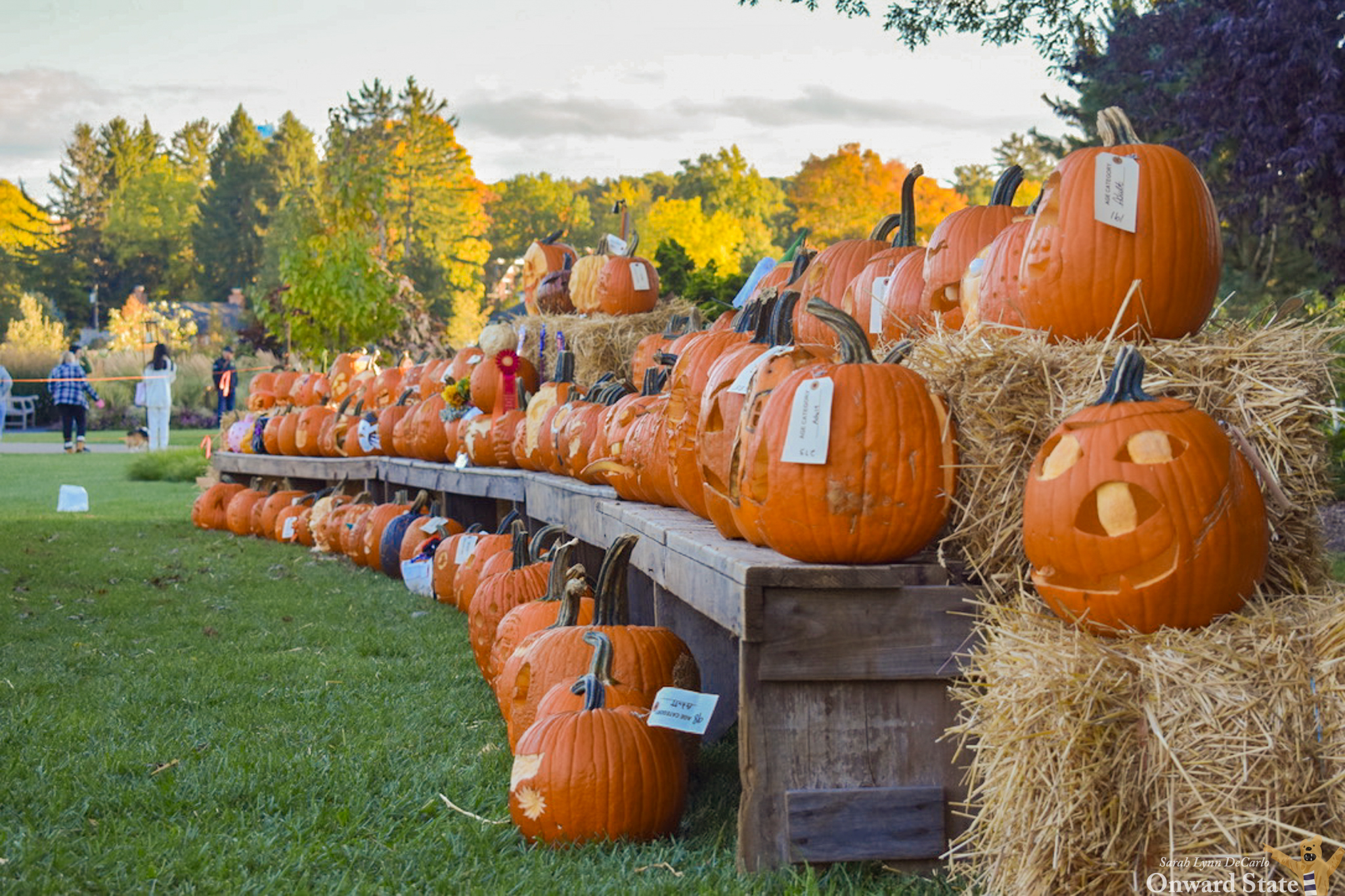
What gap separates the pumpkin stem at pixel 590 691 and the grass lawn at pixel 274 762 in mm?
338

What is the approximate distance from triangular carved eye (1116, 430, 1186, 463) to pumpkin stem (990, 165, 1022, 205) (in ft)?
4.52

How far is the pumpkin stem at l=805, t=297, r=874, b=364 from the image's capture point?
276 centimetres

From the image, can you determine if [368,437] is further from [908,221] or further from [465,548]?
[908,221]

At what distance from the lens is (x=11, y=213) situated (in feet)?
198

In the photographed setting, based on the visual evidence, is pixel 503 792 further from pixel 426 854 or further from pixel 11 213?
pixel 11 213

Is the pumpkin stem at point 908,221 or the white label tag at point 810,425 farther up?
the pumpkin stem at point 908,221

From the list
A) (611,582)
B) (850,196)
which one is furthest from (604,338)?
(850,196)

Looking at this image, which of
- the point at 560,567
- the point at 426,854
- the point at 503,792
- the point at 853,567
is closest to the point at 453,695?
the point at 560,567

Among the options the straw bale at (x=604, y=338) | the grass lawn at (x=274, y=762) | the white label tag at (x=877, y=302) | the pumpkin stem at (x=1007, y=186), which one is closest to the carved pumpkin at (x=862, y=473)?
the grass lawn at (x=274, y=762)

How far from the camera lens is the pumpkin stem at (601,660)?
3047 mm

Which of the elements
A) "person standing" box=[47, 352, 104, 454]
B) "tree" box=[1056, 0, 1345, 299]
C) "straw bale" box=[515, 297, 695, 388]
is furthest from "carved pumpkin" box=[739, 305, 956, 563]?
"person standing" box=[47, 352, 104, 454]

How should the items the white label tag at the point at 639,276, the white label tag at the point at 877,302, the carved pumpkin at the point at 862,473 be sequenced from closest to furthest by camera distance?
1. the carved pumpkin at the point at 862,473
2. the white label tag at the point at 877,302
3. the white label tag at the point at 639,276

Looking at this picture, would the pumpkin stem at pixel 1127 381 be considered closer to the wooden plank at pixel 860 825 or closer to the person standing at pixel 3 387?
the wooden plank at pixel 860 825

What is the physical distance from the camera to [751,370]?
123 inches
